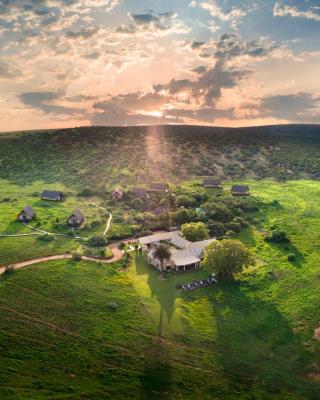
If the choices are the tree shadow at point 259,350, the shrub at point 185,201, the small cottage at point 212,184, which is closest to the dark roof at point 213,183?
the small cottage at point 212,184

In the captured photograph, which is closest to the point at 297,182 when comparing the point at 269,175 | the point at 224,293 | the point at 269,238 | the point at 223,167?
the point at 269,175

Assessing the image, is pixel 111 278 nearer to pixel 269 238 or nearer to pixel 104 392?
pixel 104 392

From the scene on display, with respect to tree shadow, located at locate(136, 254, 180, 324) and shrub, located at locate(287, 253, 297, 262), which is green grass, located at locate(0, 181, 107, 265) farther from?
shrub, located at locate(287, 253, 297, 262)

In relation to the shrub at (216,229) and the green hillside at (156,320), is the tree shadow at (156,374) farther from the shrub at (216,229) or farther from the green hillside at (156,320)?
the shrub at (216,229)

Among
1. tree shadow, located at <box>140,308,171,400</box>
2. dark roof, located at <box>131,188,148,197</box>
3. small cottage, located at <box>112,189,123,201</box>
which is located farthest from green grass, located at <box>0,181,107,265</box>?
tree shadow, located at <box>140,308,171,400</box>

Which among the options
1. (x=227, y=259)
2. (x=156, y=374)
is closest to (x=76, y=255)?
(x=227, y=259)

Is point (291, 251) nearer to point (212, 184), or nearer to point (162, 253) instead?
point (162, 253)
